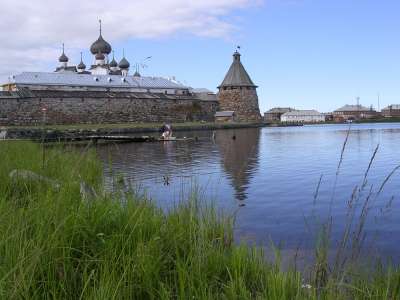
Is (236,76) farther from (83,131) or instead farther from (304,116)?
(304,116)

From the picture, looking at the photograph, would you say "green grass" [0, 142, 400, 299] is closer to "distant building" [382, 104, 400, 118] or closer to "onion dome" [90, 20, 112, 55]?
"onion dome" [90, 20, 112, 55]

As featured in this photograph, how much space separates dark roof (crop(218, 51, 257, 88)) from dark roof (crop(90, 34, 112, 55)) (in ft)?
64.3

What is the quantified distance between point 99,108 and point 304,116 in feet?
272

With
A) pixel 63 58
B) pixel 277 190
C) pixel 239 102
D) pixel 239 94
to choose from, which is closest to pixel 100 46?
pixel 63 58

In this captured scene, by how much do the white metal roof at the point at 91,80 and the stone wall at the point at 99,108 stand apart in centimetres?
684

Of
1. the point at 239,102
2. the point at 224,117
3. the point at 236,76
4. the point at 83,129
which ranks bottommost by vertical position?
the point at 83,129

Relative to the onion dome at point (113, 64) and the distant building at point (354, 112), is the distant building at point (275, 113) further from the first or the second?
the onion dome at point (113, 64)

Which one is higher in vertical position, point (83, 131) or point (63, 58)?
point (63, 58)

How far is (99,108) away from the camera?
5659 cm

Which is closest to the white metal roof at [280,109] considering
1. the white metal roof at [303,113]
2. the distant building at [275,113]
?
the distant building at [275,113]

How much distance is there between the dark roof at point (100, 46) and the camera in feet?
253

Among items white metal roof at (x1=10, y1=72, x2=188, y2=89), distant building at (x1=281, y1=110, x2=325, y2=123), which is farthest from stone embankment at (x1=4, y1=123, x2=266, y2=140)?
distant building at (x1=281, y1=110, x2=325, y2=123)

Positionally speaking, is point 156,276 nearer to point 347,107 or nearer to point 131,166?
point 131,166

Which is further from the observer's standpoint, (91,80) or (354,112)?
(354,112)
